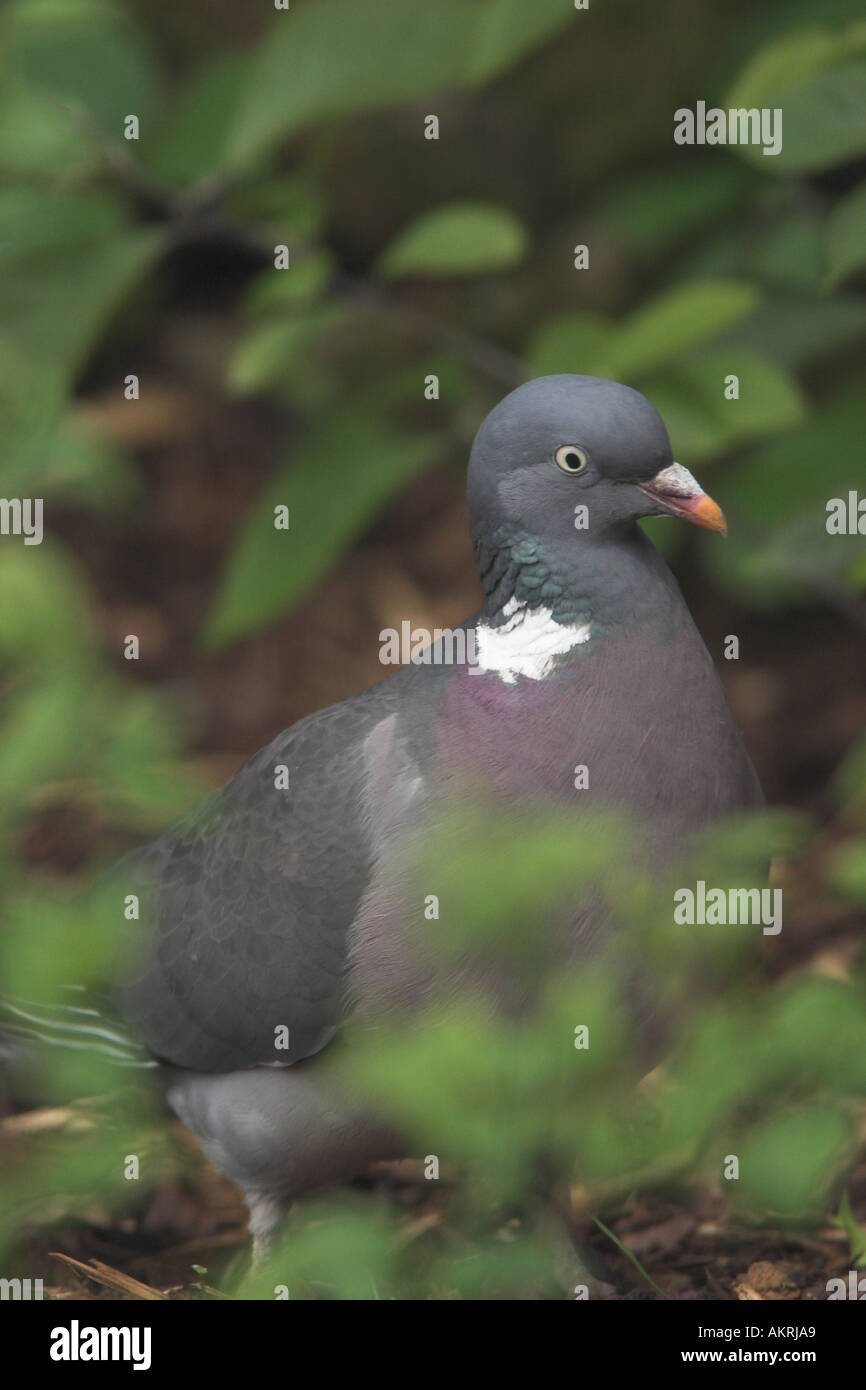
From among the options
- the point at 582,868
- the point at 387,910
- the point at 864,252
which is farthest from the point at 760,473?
the point at 582,868

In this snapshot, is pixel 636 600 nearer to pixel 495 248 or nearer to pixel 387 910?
pixel 387 910

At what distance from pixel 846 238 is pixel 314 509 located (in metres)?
2.15

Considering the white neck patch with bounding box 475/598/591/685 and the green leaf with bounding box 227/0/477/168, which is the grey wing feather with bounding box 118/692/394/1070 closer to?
the white neck patch with bounding box 475/598/591/685

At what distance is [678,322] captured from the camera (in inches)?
178

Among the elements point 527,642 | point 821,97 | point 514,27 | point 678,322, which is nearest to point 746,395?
point 678,322

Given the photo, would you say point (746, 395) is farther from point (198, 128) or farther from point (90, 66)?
point (90, 66)

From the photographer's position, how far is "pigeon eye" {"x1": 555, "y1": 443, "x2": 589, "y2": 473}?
3.54m

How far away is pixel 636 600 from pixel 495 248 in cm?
141

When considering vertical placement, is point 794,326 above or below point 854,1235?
above

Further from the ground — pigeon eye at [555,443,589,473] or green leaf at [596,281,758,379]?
green leaf at [596,281,758,379]

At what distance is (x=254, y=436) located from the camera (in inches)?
346

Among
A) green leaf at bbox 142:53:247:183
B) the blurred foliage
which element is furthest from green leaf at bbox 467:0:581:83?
green leaf at bbox 142:53:247:183

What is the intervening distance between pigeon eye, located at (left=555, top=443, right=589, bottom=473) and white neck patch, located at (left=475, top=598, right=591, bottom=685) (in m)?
0.31

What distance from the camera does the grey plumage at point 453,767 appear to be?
11.6 feet
